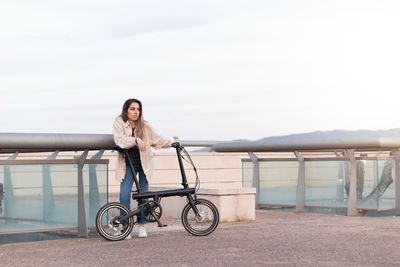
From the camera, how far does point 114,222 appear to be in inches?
343

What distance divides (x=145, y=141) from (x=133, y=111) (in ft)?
1.32

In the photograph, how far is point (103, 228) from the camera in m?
8.69

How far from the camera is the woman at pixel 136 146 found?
29.4 feet

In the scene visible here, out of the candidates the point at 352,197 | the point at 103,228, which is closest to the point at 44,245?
the point at 103,228

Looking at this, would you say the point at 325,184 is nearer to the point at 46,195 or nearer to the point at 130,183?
the point at 130,183

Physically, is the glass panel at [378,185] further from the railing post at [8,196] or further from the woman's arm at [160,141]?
the railing post at [8,196]

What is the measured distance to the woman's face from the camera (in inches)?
354

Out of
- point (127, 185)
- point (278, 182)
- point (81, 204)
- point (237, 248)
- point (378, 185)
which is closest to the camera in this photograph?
point (237, 248)

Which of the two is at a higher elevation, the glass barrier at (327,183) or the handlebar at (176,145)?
the handlebar at (176,145)

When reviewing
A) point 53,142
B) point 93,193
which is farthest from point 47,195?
point 53,142

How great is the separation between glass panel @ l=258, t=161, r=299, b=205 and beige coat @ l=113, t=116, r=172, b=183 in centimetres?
532

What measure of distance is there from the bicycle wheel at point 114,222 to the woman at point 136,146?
0.68 ft

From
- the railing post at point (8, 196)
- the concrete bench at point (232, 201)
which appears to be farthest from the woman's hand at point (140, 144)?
the concrete bench at point (232, 201)

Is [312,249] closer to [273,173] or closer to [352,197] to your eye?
[352,197]
